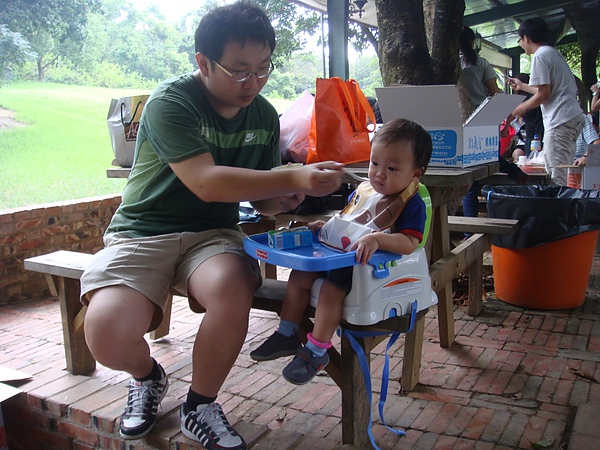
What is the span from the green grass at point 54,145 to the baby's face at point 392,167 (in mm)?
3082

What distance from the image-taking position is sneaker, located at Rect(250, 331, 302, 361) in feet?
6.15

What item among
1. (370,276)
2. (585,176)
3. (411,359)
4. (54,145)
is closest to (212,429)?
(370,276)

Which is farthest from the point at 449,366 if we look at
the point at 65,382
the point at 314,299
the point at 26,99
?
the point at 26,99

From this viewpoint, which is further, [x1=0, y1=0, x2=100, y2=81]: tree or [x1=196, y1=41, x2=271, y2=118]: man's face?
[x1=0, y1=0, x2=100, y2=81]: tree

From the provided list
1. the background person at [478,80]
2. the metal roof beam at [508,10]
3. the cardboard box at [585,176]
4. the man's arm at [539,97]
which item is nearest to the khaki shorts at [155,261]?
the background person at [478,80]

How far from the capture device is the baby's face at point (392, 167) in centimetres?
192

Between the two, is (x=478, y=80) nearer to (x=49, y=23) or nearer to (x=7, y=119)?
(x=49, y=23)

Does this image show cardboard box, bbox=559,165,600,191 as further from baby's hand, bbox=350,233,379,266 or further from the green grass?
baby's hand, bbox=350,233,379,266

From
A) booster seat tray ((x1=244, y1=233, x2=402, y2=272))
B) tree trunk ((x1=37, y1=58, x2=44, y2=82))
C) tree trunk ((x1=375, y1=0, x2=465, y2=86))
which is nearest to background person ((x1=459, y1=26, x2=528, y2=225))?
tree trunk ((x1=375, y1=0, x2=465, y2=86))

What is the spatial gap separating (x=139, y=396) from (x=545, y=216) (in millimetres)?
2656

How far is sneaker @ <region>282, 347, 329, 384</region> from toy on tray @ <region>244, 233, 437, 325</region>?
163 millimetres

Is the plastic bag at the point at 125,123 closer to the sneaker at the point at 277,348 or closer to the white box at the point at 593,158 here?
the sneaker at the point at 277,348

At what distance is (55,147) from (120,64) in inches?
44.4

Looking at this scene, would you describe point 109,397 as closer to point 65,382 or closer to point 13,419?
point 65,382
